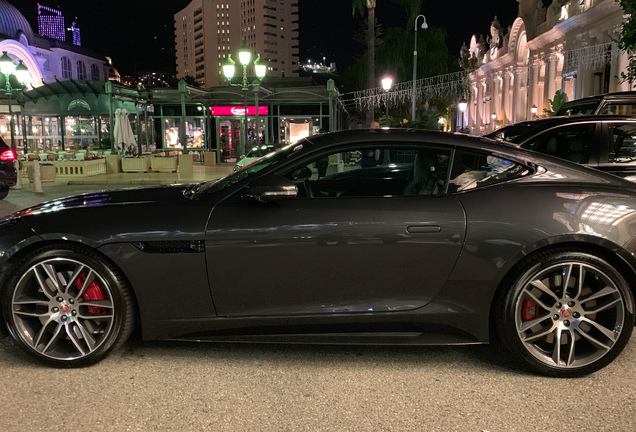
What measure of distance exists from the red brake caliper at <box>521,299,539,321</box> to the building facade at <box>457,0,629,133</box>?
14.7 meters

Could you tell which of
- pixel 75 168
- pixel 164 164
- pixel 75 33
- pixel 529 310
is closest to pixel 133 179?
pixel 164 164

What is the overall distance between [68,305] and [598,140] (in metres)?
6.27

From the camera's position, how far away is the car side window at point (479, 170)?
3.55 meters

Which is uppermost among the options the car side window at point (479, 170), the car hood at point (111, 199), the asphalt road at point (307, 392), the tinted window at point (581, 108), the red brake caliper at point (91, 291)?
the tinted window at point (581, 108)

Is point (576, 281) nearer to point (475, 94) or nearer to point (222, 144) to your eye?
point (222, 144)

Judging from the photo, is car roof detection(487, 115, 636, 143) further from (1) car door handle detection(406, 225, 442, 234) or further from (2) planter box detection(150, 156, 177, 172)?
(2) planter box detection(150, 156, 177, 172)

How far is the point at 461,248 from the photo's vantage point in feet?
11.0

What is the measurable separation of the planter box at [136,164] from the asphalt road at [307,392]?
19580mm

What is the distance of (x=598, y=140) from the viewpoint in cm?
693

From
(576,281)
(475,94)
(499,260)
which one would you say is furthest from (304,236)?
(475,94)

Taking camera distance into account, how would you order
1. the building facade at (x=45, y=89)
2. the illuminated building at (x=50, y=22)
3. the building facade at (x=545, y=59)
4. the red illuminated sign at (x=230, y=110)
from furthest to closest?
the illuminated building at (x=50, y=22) < the building facade at (x=45, y=89) < the red illuminated sign at (x=230, y=110) < the building facade at (x=545, y=59)

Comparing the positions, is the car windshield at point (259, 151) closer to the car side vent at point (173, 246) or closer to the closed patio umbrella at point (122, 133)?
the closed patio umbrella at point (122, 133)

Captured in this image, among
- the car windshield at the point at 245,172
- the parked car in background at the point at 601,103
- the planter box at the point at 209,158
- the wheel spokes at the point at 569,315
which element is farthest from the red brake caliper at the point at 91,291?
the planter box at the point at 209,158

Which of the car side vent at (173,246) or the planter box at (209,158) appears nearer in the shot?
the car side vent at (173,246)
